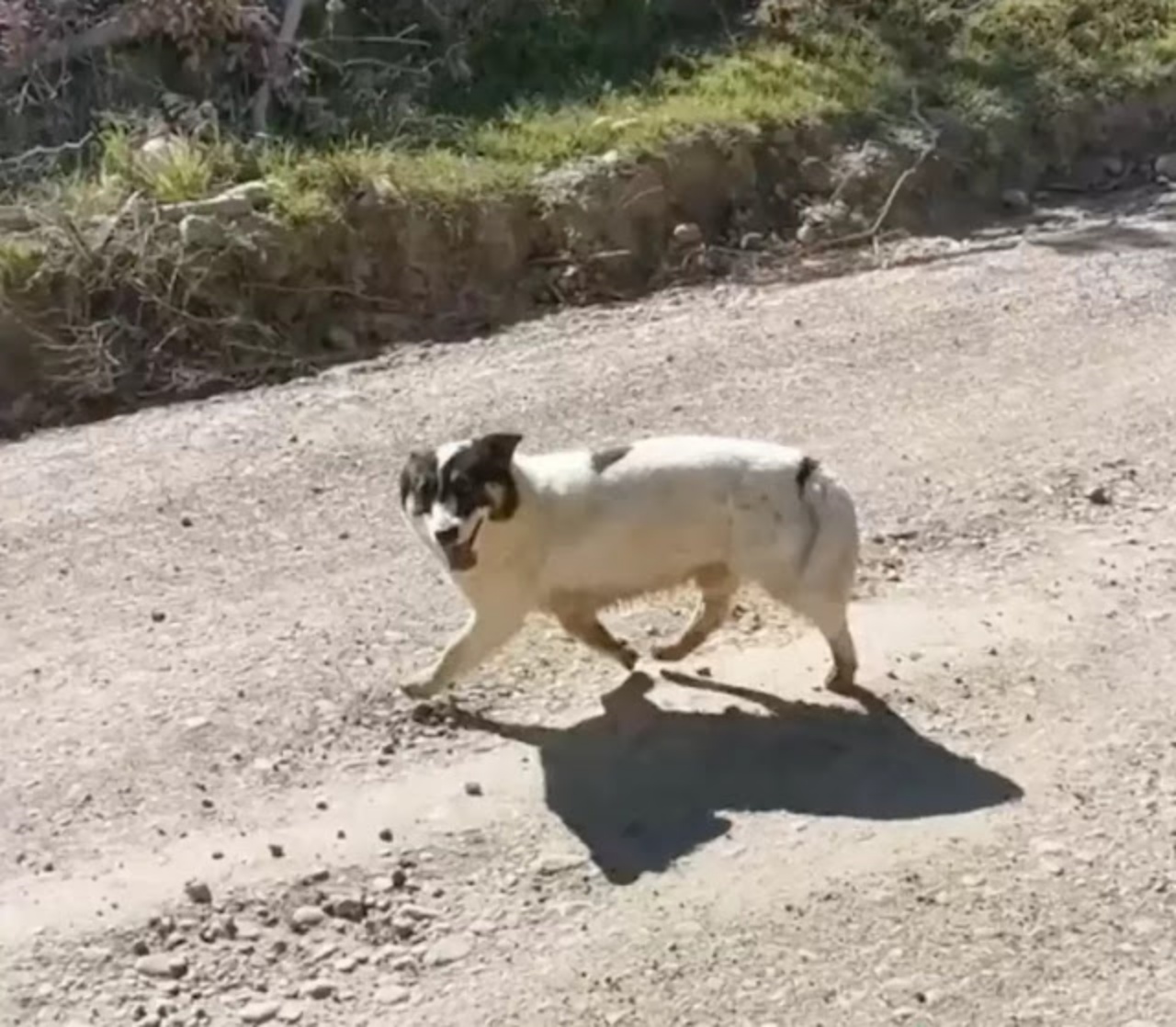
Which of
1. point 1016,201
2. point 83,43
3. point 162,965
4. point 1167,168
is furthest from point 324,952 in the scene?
point 1167,168

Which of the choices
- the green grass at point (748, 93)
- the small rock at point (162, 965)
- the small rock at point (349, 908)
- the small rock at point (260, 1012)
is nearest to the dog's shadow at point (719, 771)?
the small rock at point (349, 908)

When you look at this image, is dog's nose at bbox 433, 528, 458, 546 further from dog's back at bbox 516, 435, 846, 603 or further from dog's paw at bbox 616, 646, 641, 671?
dog's paw at bbox 616, 646, 641, 671

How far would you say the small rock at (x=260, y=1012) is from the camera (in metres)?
4.52

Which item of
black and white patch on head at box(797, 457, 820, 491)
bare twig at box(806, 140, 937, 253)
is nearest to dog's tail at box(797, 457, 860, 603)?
black and white patch on head at box(797, 457, 820, 491)

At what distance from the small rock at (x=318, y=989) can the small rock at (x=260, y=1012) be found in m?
0.06

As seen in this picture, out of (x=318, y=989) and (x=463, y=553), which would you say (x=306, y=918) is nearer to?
(x=318, y=989)

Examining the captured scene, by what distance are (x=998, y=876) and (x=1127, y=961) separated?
373 mm

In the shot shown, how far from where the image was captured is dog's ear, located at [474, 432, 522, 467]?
5.38m

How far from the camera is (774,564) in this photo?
5500 mm

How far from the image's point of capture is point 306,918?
4.84m

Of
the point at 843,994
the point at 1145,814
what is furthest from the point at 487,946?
the point at 1145,814

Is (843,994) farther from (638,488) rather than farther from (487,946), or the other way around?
(638,488)

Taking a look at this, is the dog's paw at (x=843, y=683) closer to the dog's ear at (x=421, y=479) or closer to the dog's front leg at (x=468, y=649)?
the dog's front leg at (x=468, y=649)

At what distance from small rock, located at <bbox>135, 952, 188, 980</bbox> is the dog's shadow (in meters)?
0.94
